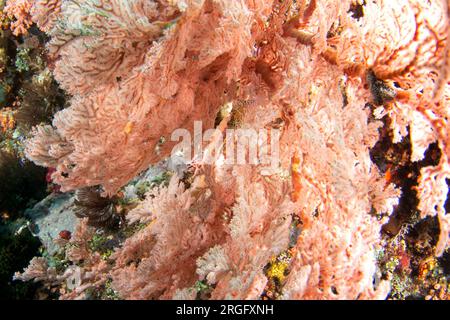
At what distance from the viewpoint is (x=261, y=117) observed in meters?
2.46

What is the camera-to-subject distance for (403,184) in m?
3.19

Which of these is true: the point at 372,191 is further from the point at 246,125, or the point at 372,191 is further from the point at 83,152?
the point at 83,152

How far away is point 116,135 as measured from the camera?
2.53 metres

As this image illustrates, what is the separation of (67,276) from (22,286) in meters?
2.03

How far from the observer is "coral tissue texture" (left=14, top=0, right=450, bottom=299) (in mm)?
2209

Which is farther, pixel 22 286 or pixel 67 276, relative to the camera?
pixel 22 286

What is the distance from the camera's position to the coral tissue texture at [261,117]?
7.25 ft
